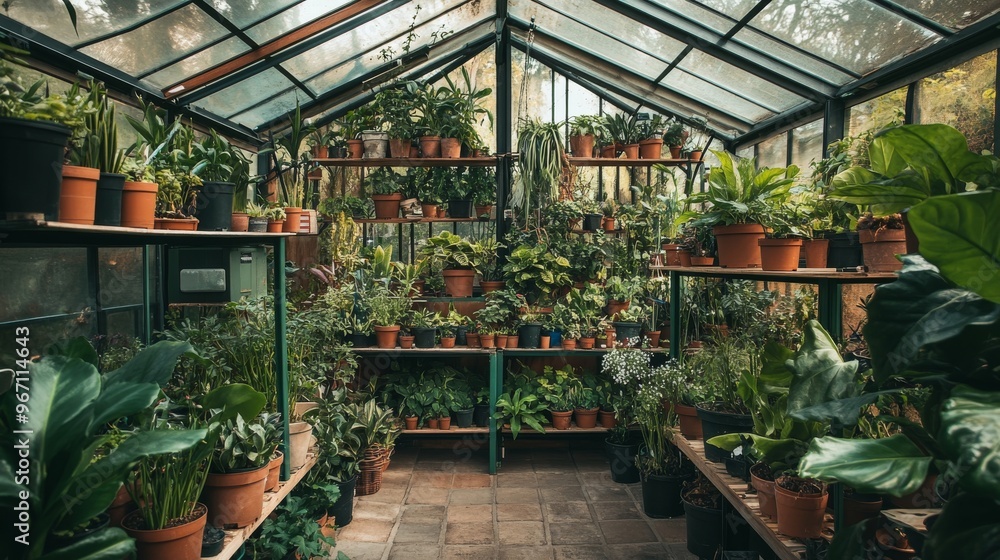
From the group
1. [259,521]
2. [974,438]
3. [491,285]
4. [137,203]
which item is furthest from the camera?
[491,285]

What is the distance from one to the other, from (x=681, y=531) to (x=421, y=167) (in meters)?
3.72

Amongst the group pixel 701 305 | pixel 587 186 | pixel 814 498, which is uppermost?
pixel 587 186

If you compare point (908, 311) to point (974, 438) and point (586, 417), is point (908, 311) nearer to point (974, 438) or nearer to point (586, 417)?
point (974, 438)

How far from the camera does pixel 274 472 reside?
255 centimetres

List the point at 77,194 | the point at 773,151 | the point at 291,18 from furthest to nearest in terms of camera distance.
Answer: the point at 773,151, the point at 291,18, the point at 77,194

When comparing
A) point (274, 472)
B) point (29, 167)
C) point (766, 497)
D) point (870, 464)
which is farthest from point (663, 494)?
point (29, 167)

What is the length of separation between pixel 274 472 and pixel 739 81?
14.3ft

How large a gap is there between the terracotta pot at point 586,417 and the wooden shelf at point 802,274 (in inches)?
74.1

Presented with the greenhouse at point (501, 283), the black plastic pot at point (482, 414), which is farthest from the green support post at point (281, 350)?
the black plastic pot at point (482, 414)

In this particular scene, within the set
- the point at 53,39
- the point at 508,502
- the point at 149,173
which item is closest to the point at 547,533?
the point at 508,502

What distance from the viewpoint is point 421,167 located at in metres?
5.61

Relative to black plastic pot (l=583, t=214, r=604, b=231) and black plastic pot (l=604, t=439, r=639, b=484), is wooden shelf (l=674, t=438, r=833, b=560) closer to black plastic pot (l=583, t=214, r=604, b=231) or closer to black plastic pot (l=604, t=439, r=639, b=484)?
black plastic pot (l=604, t=439, r=639, b=484)

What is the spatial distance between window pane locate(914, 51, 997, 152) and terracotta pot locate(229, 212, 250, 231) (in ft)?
11.5

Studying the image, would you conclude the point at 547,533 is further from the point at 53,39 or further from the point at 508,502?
the point at 53,39
